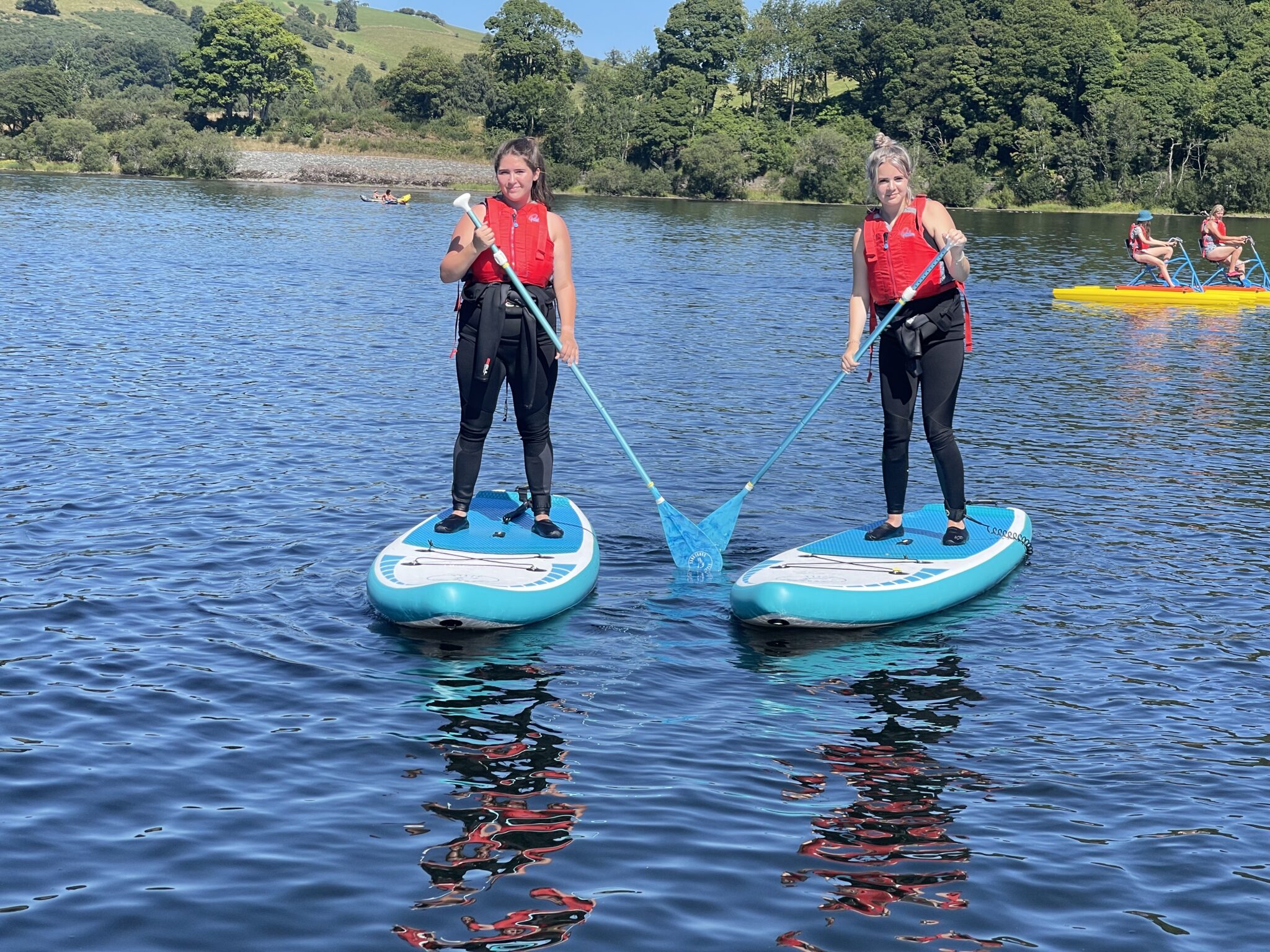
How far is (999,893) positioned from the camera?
6.23 meters

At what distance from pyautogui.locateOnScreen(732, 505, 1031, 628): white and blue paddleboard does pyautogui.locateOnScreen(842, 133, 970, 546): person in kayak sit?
1.80 ft

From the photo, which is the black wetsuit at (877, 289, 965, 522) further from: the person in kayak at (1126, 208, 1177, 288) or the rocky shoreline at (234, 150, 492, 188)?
the rocky shoreline at (234, 150, 492, 188)

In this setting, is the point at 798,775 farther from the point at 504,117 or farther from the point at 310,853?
the point at 504,117

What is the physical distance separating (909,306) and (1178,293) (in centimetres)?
2460

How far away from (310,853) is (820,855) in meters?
2.41

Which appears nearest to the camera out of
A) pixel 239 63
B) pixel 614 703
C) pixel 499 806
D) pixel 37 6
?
pixel 499 806

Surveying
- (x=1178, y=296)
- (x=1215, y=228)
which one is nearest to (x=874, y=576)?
(x=1178, y=296)

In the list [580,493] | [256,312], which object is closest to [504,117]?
[256,312]

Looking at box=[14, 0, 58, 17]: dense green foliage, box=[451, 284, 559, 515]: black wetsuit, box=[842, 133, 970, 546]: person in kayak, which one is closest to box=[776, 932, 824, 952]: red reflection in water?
box=[451, 284, 559, 515]: black wetsuit

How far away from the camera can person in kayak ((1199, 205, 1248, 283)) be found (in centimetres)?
3306

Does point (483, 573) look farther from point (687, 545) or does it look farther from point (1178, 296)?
point (1178, 296)

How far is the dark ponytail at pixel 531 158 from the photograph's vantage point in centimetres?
963

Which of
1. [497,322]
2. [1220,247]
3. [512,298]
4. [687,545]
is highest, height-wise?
[1220,247]

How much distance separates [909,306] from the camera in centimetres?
1018
